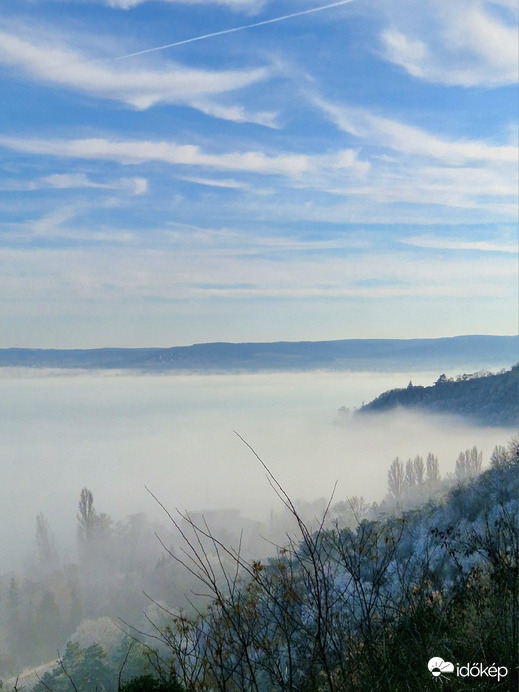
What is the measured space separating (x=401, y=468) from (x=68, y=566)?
112ft

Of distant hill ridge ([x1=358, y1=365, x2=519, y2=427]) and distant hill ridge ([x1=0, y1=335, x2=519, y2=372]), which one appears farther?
distant hill ridge ([x1=0, y1=335, x2=519, y2=372])

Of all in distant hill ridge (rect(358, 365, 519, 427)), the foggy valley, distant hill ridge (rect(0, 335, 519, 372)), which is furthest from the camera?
distant hill ridge (rect(0, 335, 519, 372))

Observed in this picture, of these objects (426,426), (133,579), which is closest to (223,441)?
(426,426)

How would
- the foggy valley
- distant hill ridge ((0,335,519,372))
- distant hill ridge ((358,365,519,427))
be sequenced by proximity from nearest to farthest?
the foggy valley < distant hill ridge ((358,365,519,427)) < distant hill ridge ((0,335,519,372))

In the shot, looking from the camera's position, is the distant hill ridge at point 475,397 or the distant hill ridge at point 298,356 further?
the distant hill ridge at point 298,356

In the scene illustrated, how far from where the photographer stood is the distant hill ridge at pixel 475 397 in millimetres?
54969

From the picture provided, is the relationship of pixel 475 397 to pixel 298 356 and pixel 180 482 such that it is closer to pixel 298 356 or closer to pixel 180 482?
pixel 298 356

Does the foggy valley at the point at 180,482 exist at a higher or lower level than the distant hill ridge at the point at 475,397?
lower

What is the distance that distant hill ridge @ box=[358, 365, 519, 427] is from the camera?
55.0m

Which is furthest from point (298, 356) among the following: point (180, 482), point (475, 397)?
point (180, 482)

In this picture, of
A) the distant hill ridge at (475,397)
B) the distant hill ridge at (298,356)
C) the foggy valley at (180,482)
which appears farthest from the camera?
the distant hill ridge at (298,356)

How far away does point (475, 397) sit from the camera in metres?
61.3

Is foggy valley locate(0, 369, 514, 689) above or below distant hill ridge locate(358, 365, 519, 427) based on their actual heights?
below

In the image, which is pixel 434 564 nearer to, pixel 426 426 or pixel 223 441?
pixel 426 426
